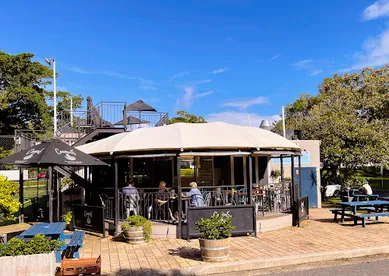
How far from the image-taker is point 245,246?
28.7ft

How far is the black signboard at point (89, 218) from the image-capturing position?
10.3 metres

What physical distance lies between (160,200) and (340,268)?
17.4 ft

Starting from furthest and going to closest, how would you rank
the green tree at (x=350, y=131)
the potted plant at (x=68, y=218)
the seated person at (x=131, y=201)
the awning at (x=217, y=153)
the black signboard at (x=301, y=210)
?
the green tree at (x=350, y=131), the black signboard at (x=301, y=210), the seated person at (x=131, y=201), the awning at (x=217, y=153), the potted plant at (x=68, y=218)

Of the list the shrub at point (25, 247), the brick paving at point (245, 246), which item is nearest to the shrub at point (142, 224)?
the brick paving at point (245, 246)

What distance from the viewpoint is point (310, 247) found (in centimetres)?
848

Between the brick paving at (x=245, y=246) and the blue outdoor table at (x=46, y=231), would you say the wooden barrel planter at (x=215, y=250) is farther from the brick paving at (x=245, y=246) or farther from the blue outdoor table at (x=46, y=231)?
the blue outdoor table at (x=46, y=231)

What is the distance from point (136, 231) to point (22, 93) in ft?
109

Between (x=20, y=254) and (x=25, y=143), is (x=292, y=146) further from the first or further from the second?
(x=25, y=143)

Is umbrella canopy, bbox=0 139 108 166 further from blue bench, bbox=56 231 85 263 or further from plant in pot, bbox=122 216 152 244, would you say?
plant in pot, bbox=122 216 152 244

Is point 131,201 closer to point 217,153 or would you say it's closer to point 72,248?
point 217,153

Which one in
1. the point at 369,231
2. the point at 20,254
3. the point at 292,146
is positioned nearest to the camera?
the point at 20,254

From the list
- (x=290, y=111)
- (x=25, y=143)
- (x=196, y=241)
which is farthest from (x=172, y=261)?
(x=290, y=111)

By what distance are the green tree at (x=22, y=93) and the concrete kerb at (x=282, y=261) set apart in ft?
110

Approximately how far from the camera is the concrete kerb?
6.86m
